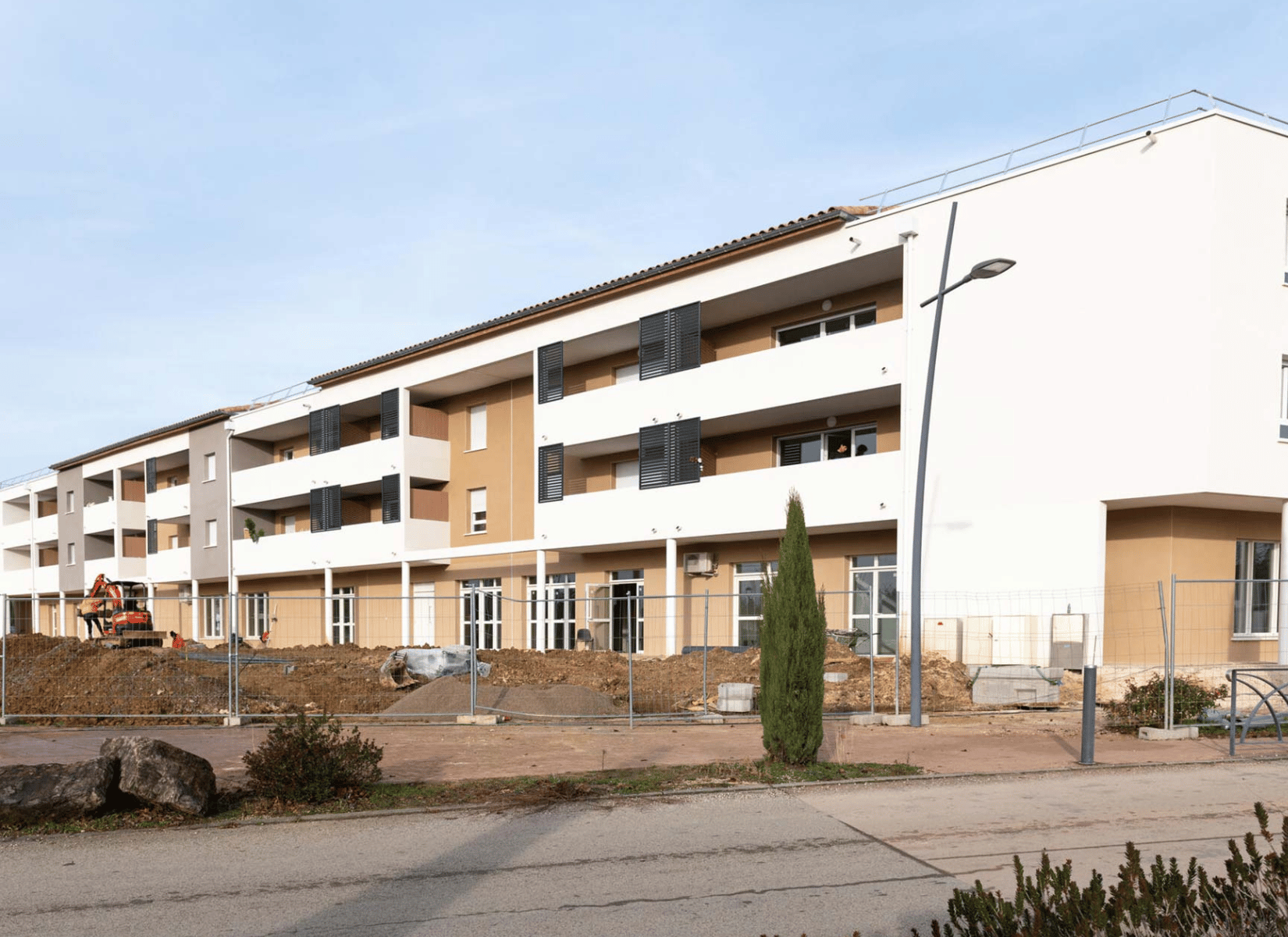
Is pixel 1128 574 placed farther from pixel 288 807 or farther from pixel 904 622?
pixel 288 807

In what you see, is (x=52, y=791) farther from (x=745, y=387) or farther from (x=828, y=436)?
(x=828, y=436)

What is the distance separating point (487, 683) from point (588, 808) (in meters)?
10.8

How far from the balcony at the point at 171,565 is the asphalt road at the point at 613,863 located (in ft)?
134

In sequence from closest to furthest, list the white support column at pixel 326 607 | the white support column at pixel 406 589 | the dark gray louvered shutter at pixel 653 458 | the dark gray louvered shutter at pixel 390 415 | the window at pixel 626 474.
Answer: the dark gray louvered shutter at pixel 653 458, the window at pixel 626 474, the white support column at pixel 406 589, the dark gray louvered shutter at pixel 390 415, the white support column at pixel 326 607

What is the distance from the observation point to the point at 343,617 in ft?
128

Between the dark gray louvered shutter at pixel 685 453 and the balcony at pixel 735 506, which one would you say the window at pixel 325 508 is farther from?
the dark gray louvered shutter at pixel 685 453

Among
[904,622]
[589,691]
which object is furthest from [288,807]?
[904,622]

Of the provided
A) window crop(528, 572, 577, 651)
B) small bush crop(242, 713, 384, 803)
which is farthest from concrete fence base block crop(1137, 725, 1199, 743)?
window crop(528, 572, 577, 651)

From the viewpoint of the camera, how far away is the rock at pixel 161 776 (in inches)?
350

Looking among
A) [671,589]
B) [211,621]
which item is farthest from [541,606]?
[211,621]

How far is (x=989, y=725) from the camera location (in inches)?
652

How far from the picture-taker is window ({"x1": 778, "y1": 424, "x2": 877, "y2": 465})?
2533 centimetres

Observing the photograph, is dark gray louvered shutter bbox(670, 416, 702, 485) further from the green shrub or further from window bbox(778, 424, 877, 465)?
the green shrub

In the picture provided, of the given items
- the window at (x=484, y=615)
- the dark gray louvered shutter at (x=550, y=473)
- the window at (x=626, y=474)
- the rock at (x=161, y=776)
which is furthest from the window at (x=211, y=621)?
the rock at (x=161, y=776)
